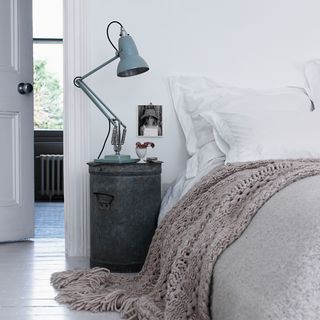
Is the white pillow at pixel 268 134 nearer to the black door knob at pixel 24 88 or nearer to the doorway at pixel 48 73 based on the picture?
the black door knob at pixel 24 88

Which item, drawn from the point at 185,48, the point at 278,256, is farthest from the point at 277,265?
the point at 185,48

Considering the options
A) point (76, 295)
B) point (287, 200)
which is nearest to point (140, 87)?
point (76, 295)

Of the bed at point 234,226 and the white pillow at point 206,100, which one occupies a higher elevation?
the white pillow at point 206,100

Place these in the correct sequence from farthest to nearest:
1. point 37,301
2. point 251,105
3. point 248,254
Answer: point 251,105
point 37,301
point 248,254

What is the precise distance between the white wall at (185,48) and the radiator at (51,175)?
10.9 feet

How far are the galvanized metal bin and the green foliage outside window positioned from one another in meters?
4.30

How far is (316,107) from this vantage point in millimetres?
2977

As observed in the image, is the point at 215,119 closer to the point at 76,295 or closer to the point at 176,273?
the point at 76,295

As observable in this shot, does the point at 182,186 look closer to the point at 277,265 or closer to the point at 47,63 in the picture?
the point at 277,265

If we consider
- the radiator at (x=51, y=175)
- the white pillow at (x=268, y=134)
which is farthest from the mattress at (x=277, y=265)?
the radiator at (x=51, y=175)

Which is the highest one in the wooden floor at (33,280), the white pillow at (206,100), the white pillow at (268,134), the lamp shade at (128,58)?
the lamp shade at (128,58)

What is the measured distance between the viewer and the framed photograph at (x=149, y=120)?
121 inches

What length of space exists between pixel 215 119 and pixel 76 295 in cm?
112

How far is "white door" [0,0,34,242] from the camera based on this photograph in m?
3.55
